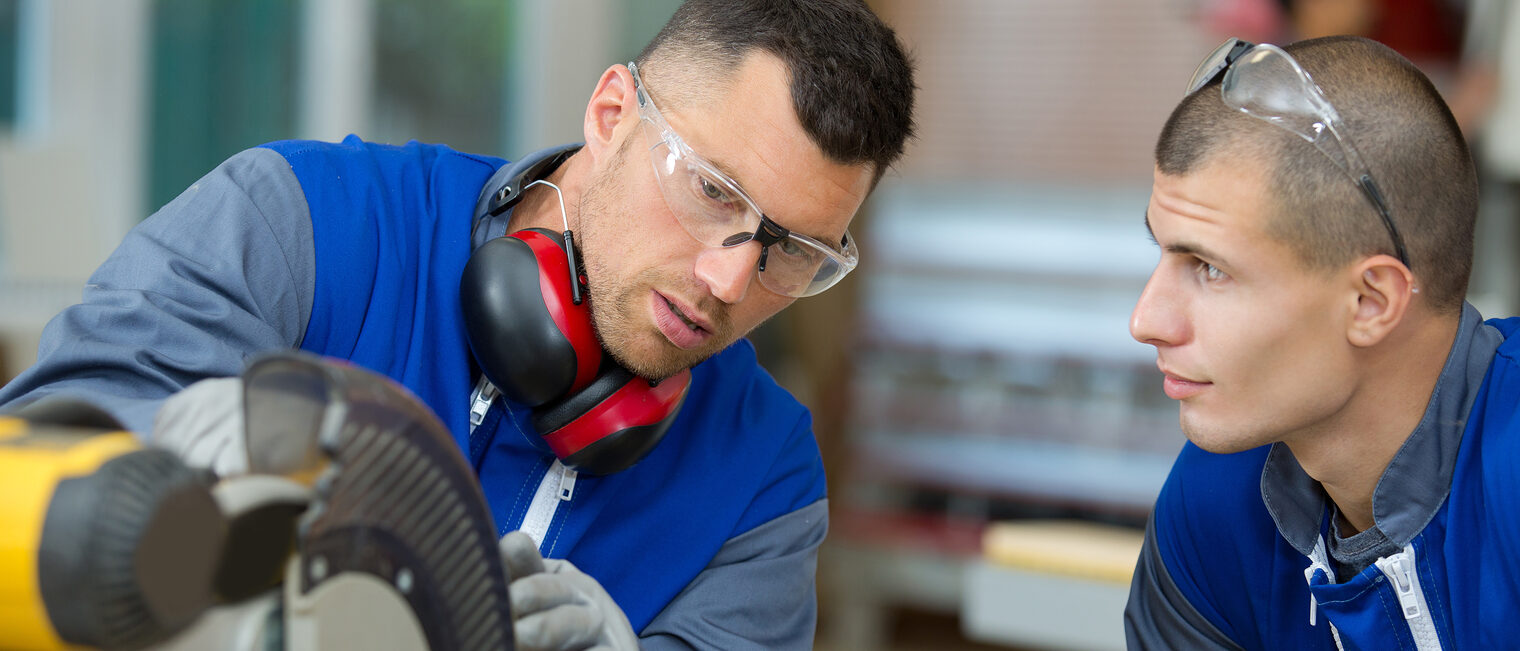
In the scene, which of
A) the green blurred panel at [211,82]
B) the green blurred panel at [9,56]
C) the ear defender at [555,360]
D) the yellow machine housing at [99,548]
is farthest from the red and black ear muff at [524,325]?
the green blurred panel at [211,82]

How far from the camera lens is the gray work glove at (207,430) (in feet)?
2.39

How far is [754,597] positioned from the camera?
1.60 m

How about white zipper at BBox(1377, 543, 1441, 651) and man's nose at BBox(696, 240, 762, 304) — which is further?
man's nose at BBox(696, 240, 762, 304)

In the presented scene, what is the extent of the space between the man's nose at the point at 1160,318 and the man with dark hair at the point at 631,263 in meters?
0.42

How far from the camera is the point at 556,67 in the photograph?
4.74 m

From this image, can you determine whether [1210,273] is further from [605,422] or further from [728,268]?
[605,422]

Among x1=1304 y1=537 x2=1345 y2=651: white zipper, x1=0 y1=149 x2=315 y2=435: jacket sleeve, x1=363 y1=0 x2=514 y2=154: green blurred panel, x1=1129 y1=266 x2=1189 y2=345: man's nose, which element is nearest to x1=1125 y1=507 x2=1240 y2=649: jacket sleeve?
x1=1304 y1=537 x2=1345 y2=651: white zipper

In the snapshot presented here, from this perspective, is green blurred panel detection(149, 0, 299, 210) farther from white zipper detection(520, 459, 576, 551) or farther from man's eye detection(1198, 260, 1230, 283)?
man's eye detection(1198, 260, 1230, 283)

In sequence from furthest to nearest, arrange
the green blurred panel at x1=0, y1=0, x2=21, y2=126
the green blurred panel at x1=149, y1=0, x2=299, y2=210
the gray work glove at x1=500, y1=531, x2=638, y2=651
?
the green blurred panel at x1=149, y1=0, x2=299, y2=210 < the green blurred panel at x1=0, y1=0, x2=21, y2=126 < the gray work glove at x1=500, y1=531, x2=638, y2=651

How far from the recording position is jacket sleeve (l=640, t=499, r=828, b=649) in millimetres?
1529

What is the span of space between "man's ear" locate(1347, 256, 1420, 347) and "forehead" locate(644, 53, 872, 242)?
23.7 inches

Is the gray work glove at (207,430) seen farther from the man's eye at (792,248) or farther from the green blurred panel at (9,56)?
the green blurred panel at (9,56)

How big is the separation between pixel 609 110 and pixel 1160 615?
99cm

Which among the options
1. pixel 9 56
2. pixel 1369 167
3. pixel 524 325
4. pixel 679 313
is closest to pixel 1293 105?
pixel 1369 167
